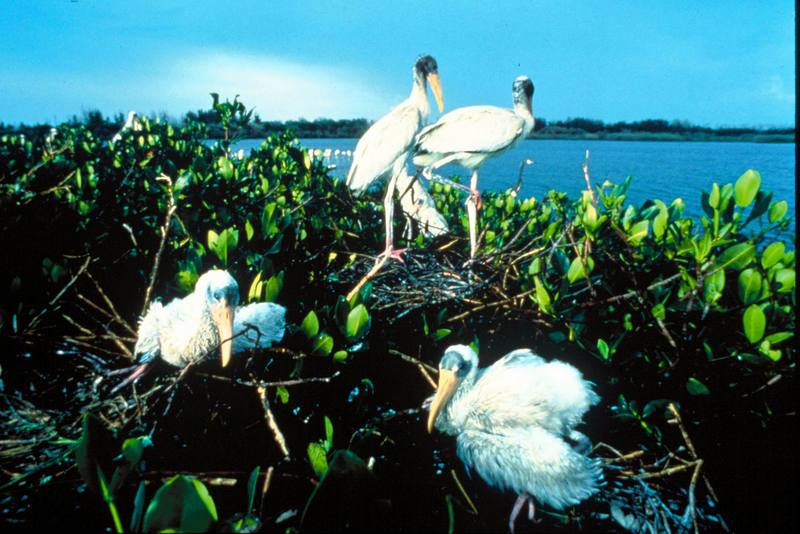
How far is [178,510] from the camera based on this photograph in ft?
1.91

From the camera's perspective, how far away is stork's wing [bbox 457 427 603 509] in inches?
47.7

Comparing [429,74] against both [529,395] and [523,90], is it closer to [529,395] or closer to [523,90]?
[523,90]

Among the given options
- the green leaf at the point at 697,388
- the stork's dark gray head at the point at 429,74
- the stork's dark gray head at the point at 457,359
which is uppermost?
the stork's dark gray head at the point at 429,74

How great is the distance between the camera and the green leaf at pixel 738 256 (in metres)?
1.19

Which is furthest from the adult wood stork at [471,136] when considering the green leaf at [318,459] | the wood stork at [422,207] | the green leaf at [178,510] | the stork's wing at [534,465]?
the green leaf at [178,510]

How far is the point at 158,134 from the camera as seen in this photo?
14.9 feet

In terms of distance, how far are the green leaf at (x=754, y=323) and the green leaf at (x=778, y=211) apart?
575 millimetres

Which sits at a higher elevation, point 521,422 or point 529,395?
point 529,395

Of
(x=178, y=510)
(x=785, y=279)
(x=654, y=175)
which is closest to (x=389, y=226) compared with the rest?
(x=785, y=279)

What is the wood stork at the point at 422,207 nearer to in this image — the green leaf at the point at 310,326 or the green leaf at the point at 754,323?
the green leaf at the point at 310,326

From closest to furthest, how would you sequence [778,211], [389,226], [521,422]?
[778,211], [521,422], [389,226]

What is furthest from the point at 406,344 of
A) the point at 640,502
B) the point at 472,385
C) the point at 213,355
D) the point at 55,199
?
the point at 55,199

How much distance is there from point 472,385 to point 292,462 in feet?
2.66

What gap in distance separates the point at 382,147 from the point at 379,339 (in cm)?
267
